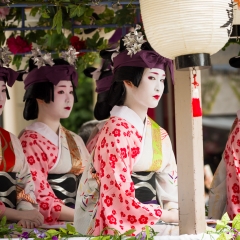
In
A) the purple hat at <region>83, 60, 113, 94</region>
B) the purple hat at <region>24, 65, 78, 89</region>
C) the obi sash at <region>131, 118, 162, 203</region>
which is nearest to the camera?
the obi sash at <region>131, 118, 162, 203</region>

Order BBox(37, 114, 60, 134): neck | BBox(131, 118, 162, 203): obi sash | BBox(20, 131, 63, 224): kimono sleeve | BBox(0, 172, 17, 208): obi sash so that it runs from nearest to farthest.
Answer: BBox(131, 118, 162, 203): obi sash < BBox(0, 172, 17, 208): obi sash < BBox(20, 131, 63, 224): kimono sleeve < BBox(37, 114, 60, 134): neck

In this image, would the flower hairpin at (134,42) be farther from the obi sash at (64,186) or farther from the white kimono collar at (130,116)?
the obi sash at (64,186)

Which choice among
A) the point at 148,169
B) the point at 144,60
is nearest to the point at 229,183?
the point at 148,169

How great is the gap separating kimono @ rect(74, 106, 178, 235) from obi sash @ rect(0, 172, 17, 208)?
28.8 inches

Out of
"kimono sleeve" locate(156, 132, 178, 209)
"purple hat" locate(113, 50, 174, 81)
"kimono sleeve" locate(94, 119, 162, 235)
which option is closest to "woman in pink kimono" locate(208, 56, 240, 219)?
"kimono sleeve" locate(156, 132, 178, 209)

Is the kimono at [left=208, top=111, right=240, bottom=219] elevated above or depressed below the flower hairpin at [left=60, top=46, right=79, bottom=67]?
below

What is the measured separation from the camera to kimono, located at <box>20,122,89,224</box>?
18.4 ft

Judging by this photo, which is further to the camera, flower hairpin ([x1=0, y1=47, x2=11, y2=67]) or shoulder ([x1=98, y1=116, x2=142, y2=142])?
flower hairpin ([x1=0, y1=47, x2=11, y2=67])

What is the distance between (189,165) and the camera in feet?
13.4

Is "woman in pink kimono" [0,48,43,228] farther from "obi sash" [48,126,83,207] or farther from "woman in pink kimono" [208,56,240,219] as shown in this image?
"woman in pink kimono" [208,56,240,219]

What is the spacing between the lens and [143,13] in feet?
13.3

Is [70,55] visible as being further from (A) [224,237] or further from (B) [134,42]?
(A) [224,237]

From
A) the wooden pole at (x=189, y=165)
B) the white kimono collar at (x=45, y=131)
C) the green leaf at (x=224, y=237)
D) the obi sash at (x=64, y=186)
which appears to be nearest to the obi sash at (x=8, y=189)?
the obi sash at (x=64, y=186)

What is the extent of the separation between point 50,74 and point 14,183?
91cm
